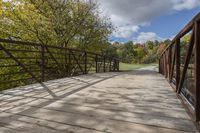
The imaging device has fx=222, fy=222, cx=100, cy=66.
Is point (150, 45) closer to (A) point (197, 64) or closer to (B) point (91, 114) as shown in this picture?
(B) point (91, 114)

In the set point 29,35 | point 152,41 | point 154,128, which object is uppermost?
point 152,41

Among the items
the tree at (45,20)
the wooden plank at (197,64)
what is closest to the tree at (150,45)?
the tree at (45,20)

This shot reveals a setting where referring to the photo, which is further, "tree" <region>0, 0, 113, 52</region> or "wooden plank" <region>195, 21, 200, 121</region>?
"tree" <region>0, 0, 113, 52</region>

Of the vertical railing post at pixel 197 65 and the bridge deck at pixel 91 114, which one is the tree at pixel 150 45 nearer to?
the bridge deck at pixel 91 114

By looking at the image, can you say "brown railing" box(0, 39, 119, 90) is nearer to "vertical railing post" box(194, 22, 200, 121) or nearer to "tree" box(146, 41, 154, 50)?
"vertical railing post" box(194, 22, 200, 121)

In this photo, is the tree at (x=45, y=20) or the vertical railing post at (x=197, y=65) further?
the tree at (x=45, y=20)

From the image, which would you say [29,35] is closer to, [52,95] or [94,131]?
[52,95]

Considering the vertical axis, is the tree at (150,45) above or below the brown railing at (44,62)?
above

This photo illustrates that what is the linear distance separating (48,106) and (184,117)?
1.64m

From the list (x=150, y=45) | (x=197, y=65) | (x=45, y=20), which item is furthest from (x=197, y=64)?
(x=150, y=45)

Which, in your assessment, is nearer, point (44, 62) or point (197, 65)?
point (197, 65)

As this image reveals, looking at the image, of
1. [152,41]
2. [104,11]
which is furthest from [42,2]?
[152,41]

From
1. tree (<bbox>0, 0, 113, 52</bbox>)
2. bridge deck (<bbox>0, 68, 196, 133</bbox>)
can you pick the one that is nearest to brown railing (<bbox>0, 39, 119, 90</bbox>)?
tree (<bbox>0, 0, 113, 52</bbox>)

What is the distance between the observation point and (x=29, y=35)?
10.5 m
